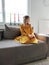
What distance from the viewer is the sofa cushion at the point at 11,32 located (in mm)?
3844

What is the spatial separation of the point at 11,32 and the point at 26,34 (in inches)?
15.3

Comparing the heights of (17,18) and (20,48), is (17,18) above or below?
above

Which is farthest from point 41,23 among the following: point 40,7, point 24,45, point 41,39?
point 24,45

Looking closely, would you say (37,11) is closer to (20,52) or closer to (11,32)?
(11,32)

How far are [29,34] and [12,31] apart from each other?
0.44 m

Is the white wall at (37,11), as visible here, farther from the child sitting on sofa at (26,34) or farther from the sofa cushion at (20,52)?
the sofa cushion at (20,52)

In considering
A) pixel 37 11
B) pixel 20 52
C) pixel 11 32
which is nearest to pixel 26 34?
pixel 11 32

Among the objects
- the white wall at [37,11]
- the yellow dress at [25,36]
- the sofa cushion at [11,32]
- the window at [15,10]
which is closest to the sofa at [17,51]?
the sofa cushion at [11,32]

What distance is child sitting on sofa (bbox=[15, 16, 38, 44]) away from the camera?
11.4 ft

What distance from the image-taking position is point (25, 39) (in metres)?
3.52

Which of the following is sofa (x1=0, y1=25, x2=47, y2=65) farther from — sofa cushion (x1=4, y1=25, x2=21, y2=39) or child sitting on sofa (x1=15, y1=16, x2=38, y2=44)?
child sitting on sofa (x1=15, y1=16, x2=38, y2=44)

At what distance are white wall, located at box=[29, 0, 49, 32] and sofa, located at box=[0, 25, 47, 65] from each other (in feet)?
3.48

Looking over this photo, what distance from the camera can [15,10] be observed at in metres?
4.64

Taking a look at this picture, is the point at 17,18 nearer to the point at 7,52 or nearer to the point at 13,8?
the point at 13,8
